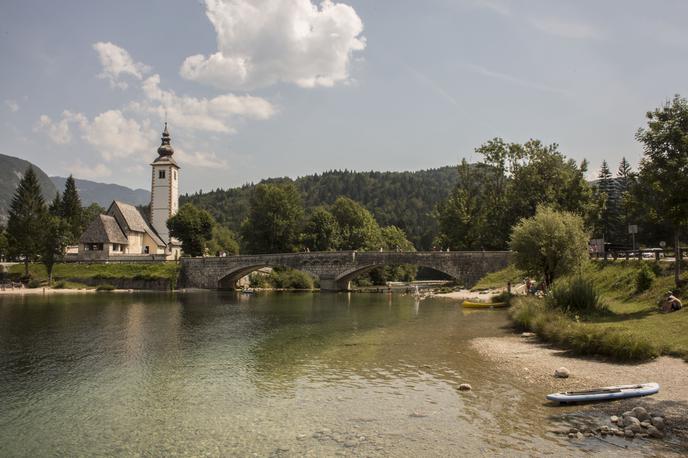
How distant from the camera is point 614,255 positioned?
4759 cm

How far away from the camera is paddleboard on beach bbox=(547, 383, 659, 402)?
15.6 metres

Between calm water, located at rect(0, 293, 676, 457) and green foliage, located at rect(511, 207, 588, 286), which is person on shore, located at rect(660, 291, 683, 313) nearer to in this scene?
calm water, located at rect(0, 293, 676, 457)

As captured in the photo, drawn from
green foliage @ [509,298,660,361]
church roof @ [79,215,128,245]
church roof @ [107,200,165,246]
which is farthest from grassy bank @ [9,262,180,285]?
green foliage @ [509,298,660,361]

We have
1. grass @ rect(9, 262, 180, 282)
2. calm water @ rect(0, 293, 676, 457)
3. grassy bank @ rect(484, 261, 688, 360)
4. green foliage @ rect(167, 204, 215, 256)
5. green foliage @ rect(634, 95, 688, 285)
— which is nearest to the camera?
calm water @ rect(0, 293, 676, 457)

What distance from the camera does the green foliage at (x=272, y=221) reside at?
94750mm

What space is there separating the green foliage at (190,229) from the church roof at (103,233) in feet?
28.6

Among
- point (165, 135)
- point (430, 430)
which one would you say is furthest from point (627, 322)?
point (165, 135)

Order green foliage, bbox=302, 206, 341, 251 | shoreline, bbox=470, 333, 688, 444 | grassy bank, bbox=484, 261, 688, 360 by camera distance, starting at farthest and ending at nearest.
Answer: green foliage, bbox=302, 206, 341, 251 < grassy bank, bbox=484, 261, 688, 360 < shoreline, bbox=470, 333, 688, 444

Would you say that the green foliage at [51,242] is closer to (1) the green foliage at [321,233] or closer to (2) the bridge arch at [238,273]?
(2) the bridge arch at [238,273]

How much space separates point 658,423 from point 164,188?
94.7 metres

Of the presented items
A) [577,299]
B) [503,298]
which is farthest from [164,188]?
[577,299]

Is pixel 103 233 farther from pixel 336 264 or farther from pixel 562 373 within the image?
pixel 562 373

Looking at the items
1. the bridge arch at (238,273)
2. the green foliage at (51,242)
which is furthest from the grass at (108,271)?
the bridge arch at (238,273)

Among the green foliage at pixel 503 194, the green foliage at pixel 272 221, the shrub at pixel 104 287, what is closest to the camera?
the green foliage at pixel 503 194
